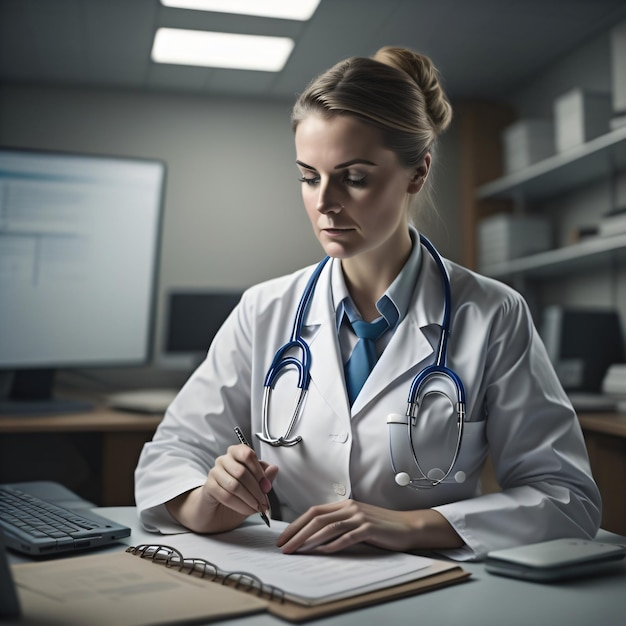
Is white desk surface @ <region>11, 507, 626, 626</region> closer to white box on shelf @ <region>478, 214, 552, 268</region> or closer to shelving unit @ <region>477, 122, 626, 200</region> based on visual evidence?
shelving unit @ <region>477, 122, 626, 200</region>

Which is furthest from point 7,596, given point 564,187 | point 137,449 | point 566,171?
point 564,187

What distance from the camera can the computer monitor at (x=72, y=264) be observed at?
2.19m

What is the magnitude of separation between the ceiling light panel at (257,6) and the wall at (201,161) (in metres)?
0.79

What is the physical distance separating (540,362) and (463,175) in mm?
2716

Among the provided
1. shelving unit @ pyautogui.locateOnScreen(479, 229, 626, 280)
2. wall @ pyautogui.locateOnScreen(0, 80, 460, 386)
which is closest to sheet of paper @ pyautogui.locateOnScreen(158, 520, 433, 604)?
shelving unit @ pyautogui.locateOnScreen(479, 229, 626, 280)

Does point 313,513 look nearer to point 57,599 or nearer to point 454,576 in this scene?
point 454,576

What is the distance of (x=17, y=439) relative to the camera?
2.83 m

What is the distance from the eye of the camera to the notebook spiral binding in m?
0.72

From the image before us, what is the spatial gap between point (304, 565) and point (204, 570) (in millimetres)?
112

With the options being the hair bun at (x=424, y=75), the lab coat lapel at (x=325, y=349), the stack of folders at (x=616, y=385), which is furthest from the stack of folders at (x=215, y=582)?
the stack of folders at (x=616, y=385)

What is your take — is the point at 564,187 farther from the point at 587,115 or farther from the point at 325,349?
the point at 325,349

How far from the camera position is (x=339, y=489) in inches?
42.8

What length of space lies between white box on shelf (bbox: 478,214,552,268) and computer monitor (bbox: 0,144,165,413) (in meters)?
1.65

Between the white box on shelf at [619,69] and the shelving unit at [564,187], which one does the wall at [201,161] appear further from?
the white box on shelf at [619,69]
